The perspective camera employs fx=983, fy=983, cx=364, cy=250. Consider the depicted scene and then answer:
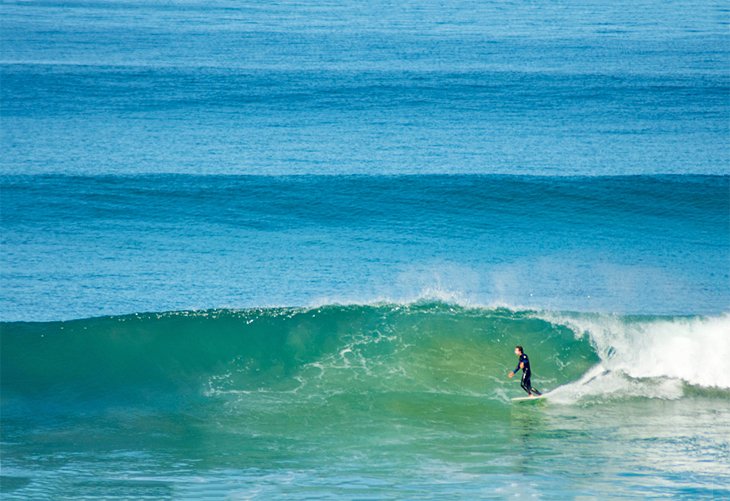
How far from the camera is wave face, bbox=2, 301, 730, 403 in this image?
47.9ft

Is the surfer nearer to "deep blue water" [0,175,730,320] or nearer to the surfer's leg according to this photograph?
the surfer's leg

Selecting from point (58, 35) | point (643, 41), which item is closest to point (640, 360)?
point (643, 41)

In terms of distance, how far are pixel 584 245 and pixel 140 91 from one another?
1975 cm

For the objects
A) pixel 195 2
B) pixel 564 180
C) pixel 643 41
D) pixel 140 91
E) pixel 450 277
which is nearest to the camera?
pixel 450 277

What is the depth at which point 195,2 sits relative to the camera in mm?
53000

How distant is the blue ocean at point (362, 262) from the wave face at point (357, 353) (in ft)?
0.16

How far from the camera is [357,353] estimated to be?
15.7 metres

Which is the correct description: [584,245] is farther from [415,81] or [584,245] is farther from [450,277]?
[415,81]

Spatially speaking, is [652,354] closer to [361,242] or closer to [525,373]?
[525,373]

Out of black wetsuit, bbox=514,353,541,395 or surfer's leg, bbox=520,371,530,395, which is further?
surfer's leg, bbox=520,371,530,395

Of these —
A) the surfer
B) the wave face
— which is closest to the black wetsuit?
the surfer

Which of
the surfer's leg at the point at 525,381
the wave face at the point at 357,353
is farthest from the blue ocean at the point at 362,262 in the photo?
the surfer's leg at the point at 525,381

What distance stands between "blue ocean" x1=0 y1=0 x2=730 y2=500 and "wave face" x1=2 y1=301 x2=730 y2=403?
48 mm

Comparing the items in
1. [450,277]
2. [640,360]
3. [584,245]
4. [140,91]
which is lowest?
[640,360]
